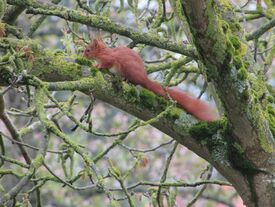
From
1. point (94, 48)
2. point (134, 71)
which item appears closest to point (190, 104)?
point (134, 71)

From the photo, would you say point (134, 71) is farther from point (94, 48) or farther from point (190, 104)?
point (94, 48)

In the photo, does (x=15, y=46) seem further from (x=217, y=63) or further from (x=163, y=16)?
(x=163, y=16)

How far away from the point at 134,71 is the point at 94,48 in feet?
1.39

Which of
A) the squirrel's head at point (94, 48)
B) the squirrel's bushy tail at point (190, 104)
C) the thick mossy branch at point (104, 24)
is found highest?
the squirrel's head at point (94, 48)

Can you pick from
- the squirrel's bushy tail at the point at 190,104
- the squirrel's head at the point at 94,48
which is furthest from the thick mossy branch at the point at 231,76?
the squirrel's head at the point at 94,48

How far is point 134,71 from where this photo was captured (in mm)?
2600

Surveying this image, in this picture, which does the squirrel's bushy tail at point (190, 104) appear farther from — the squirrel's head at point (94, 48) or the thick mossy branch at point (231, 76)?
the squirrel's head at point (94, 48)

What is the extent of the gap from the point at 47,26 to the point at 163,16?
16.9ft

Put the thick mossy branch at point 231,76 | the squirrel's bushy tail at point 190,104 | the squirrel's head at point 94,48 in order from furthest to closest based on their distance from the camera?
1. the squirrel's head at point 94,48
2. the squirrel's bushy tail at point 190,104
3. the thick mossy branch at point 231,76

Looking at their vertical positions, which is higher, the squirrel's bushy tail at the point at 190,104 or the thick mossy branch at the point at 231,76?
the squirrel's bushy tail at the point at 190,104

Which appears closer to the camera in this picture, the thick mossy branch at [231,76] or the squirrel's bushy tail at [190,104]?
the thick mossy branch at [231,76]

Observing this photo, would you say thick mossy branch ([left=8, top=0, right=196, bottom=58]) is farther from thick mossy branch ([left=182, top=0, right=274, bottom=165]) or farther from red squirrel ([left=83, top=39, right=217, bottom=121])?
thick mossy branch ([left=182, top=0, right=274, bottom=165])

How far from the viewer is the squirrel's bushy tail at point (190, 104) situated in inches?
91.4

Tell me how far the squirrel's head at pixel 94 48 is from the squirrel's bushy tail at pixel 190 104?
1.77ft
